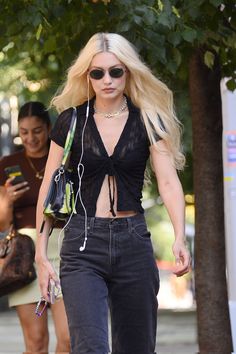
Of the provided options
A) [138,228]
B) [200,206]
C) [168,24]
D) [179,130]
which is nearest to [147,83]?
[179,130]

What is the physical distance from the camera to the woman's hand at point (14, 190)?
22.2 ft

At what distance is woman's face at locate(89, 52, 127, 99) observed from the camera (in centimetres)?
502

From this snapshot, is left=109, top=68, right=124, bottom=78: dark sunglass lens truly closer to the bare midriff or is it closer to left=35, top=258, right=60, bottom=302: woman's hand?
the bare midriff

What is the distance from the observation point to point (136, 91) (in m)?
5.18

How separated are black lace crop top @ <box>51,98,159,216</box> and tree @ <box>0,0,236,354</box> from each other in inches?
69.8

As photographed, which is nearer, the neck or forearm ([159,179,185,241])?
forearm ([159,179,185,241])

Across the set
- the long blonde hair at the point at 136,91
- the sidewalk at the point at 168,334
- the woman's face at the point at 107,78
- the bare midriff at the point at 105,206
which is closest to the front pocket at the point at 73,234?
the bare midriff at the point at 105,206

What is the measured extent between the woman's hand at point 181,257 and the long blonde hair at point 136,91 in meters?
0.44

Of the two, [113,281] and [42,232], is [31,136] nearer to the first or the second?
[42,232]

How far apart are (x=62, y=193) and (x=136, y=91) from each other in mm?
653

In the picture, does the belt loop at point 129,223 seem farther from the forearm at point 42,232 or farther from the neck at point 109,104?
the neck at point 109,104

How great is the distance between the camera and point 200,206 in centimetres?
883

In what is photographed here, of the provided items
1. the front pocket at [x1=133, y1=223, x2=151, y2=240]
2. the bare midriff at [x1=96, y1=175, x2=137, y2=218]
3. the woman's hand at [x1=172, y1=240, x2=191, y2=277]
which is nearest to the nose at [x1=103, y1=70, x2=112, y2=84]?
the bare midriff at [x1=96, y1=175, x2=137, y2=218]

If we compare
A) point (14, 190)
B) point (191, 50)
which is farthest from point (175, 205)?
point (191, 50)
